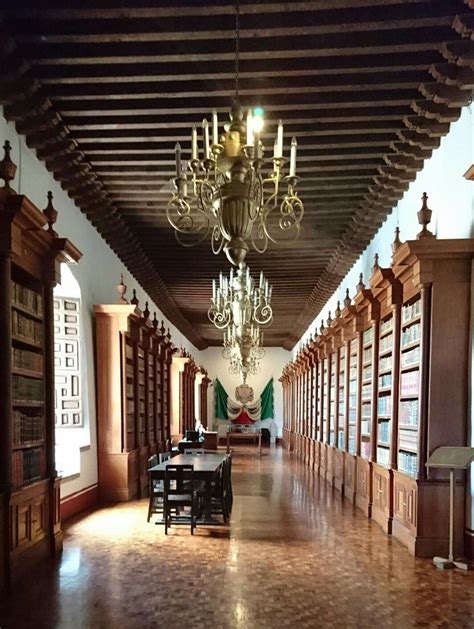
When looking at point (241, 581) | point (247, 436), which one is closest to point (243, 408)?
point (247, 436)

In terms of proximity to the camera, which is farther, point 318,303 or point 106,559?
point 318,303

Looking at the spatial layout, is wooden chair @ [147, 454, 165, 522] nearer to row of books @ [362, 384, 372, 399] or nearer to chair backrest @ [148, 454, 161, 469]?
chair backrest @ [148, 454, 161, 469]

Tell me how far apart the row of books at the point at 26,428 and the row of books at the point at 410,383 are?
351 cm

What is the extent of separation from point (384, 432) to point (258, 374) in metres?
19.5

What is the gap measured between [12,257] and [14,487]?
1815 millimetres

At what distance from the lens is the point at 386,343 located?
6984mm

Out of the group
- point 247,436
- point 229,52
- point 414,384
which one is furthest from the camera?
point 247,436

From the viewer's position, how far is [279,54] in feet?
15.3

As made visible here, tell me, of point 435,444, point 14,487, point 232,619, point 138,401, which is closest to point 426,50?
point 435,444

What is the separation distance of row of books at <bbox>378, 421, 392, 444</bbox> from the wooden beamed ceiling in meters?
2.78

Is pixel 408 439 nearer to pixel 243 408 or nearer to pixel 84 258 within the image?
pixel 84 258

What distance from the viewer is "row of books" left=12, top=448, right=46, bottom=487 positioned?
15.7 feet

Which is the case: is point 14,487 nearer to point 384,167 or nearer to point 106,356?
point 106,356

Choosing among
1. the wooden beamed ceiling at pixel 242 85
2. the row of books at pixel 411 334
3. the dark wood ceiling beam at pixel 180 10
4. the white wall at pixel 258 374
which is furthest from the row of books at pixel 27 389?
the white wall at pixel 258 374
